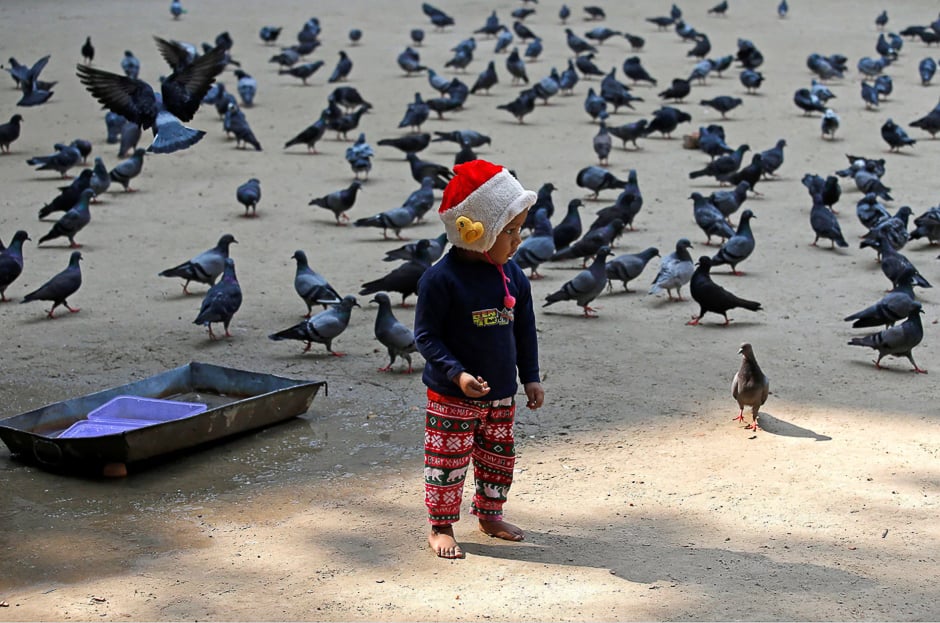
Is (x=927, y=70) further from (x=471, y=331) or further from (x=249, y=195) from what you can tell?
(x=471, y=331)

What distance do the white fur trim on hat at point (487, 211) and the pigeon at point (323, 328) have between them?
399cm

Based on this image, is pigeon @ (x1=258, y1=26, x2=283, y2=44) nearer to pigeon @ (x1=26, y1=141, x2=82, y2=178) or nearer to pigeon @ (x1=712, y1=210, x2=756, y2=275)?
pigeon @ (x1=26, y1=141, x2=82, y2=178)

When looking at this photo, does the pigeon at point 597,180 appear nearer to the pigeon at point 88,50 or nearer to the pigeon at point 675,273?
the pigeon at point 675,273

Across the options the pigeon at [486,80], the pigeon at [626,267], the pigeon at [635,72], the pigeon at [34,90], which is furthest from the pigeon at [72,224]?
the pigeon at [635,72]

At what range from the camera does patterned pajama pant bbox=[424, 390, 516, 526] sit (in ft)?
15.3

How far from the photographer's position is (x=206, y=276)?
33.4ft

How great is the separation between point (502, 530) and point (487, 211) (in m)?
1.41

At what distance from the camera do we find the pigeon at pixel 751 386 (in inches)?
262

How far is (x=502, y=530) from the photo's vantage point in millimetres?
4977

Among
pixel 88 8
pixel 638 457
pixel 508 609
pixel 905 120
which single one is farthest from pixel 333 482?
pixel 88 8

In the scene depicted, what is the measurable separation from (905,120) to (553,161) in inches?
253

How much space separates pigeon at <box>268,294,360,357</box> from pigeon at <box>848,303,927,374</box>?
143 inches

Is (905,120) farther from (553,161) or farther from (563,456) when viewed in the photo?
(563,456)

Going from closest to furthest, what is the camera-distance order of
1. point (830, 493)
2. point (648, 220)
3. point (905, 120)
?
point (830, 493) → point (648, 220) → point (905, 120)
